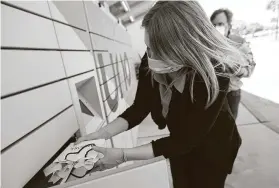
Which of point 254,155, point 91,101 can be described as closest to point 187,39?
point 91,101

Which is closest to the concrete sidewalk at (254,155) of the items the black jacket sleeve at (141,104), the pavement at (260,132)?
the pavement at (260,132)

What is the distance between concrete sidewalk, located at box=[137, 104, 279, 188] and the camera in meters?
2.07

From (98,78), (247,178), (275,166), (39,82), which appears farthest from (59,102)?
(275,166)

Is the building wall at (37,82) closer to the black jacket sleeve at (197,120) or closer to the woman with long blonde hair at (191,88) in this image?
the woman with long blonde hair at (191,88)

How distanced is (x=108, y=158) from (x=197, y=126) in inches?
15.3

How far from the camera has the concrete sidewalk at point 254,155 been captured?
2.07 m

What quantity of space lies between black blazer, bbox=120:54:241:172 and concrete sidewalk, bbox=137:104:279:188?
1121mm

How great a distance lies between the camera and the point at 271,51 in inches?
97.7

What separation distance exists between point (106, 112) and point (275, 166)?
174 centimetres

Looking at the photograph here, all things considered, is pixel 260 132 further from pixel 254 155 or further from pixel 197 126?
pixel 197 126

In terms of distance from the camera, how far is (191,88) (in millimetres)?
940

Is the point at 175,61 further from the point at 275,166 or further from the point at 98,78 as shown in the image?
the point at 275,166

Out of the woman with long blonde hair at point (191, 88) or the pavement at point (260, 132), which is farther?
the pavement at point (260, 132)

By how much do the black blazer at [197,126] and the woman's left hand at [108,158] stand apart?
16 centimetres
